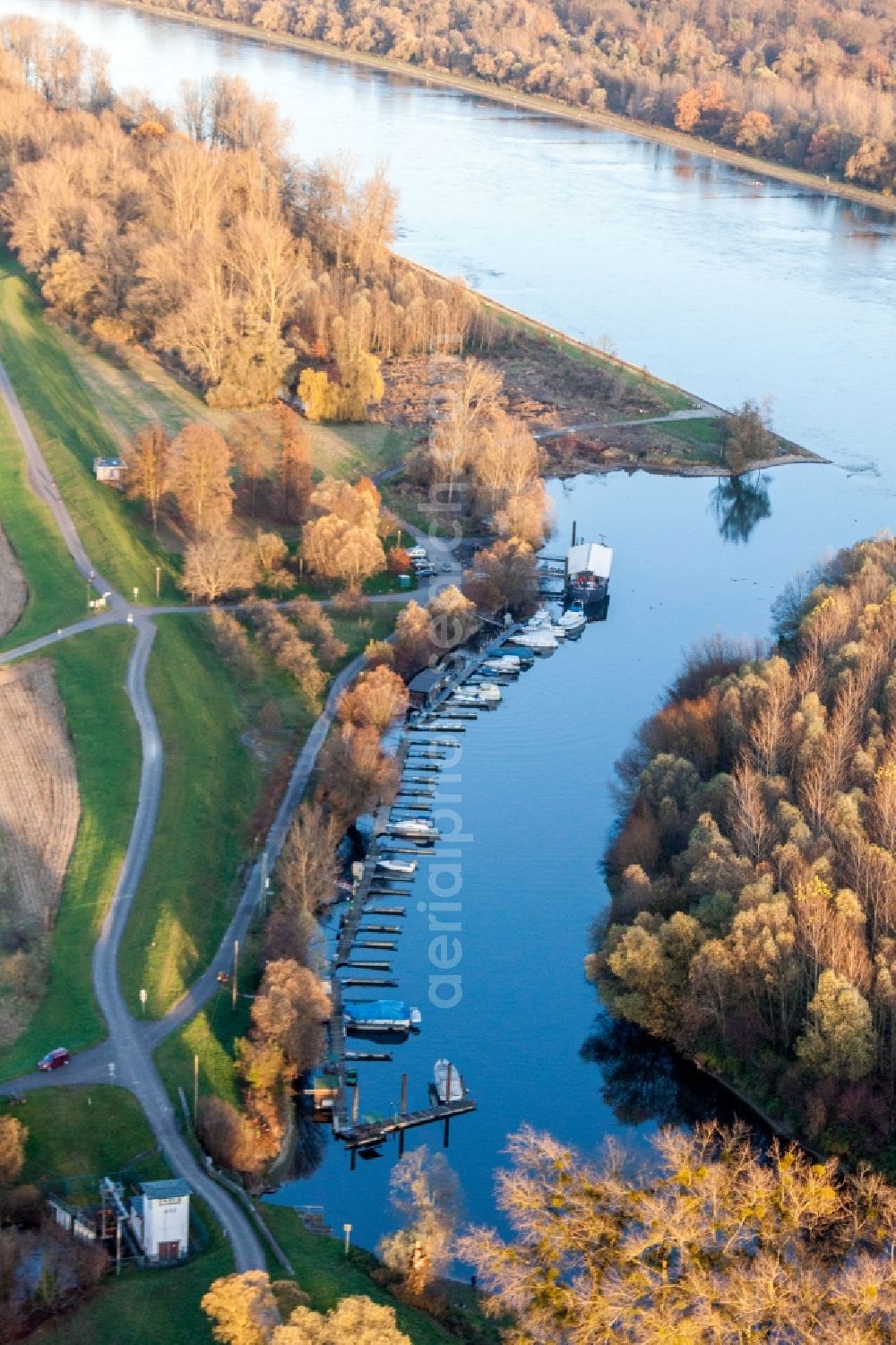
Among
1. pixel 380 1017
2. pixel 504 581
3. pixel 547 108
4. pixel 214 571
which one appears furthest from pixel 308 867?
pixel 547 108

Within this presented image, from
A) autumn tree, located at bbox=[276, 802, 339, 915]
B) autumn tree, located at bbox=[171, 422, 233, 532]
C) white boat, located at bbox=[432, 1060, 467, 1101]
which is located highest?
autumn tree, located at bbox=[171, 422, 233, 532]

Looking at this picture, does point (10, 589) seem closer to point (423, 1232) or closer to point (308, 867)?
point (308, 867)

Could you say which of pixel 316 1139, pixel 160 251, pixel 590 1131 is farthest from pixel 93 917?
pixel 160 251

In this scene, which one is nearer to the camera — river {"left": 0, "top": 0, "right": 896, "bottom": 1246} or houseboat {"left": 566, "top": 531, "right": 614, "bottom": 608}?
river {"left": 0, "top": 0, "right": 896, "bottom": 1246}

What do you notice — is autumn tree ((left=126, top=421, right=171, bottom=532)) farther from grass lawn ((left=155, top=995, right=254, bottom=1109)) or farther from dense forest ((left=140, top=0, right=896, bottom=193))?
dense forest ((left=140, top=0, right=896, bottom=193))

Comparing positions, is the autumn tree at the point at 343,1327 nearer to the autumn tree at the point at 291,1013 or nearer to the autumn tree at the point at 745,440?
the autumn tree at the point at 291,1013

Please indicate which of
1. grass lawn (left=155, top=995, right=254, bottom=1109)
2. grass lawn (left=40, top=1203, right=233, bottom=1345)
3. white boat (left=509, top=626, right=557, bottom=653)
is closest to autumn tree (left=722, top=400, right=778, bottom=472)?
white boat (left=509, top=626, right=557, bottom=653)

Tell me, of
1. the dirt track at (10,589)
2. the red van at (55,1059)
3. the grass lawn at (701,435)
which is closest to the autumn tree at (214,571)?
the dirt track at (10,589)
